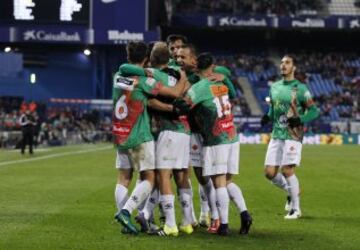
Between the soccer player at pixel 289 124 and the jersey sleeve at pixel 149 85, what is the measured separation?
3246mm

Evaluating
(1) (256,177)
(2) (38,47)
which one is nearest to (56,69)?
(2) (38,47)

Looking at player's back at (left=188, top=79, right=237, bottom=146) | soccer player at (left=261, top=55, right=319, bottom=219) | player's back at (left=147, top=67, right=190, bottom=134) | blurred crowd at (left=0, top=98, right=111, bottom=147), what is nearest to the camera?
player's back at (left=147, top=67, right=190, bottom=134)

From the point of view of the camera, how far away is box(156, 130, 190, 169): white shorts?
31.3ft

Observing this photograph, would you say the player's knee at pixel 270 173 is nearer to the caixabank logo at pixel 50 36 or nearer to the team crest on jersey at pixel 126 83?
the team crest on jersey at pixel 126 83

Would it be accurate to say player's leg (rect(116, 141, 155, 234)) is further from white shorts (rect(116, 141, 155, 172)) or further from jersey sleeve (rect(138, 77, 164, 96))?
jersey sleeve (rect(138, 77, 164, 96))

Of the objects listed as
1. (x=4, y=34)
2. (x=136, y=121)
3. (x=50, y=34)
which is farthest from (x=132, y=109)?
(x=4, y=34)

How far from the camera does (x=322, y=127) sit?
2173 inches

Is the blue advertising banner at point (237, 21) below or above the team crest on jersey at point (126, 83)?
above

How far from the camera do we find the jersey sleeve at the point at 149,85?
30.7ft

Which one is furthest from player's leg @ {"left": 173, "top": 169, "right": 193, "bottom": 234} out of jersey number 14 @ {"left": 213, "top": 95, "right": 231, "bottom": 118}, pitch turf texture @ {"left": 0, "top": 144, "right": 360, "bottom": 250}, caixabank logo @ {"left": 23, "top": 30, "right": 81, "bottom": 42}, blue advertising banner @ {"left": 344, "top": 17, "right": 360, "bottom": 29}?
blue advertising banner @ {"left": 344, "top": 17, "right": 360, "bottom": 29}

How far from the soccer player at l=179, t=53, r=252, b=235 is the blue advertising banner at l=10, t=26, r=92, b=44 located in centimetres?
4053

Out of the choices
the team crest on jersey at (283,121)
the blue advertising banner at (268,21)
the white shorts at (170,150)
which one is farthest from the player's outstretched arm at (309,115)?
the blue advertising banner at (268,21)

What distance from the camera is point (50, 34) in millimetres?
50469

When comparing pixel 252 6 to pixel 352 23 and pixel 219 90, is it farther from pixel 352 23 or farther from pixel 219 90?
pixel 219 90
